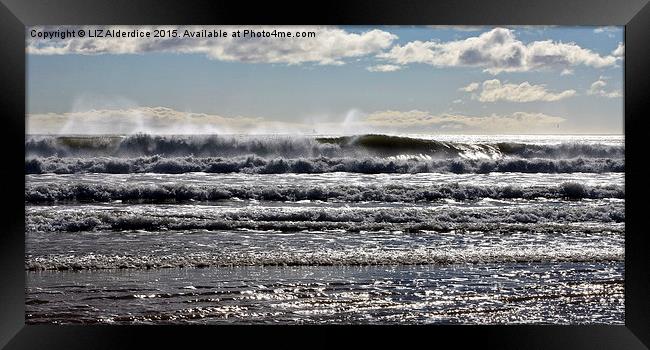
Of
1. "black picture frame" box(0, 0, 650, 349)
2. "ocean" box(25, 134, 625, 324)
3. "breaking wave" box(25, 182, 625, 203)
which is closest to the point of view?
"black picture frame" box(0, 0, 650, 349)

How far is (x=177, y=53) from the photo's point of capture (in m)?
8.46

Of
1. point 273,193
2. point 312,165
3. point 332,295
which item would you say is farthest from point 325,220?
point 312,165

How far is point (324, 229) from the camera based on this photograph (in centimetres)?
607

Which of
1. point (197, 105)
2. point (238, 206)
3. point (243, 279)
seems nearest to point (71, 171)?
point (197, 105)

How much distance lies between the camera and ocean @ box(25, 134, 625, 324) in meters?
3.42

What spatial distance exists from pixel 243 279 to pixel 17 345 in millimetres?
1523

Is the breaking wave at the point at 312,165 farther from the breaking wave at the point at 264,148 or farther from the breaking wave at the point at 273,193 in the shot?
the breaking wave at the point at 273,193

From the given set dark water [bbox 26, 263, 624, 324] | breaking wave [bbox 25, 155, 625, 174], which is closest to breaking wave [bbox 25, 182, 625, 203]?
breaking wave [bbox 25, 155, 625, 174]

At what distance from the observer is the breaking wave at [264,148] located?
10.3 meters

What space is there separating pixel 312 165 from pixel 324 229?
4.02 metres

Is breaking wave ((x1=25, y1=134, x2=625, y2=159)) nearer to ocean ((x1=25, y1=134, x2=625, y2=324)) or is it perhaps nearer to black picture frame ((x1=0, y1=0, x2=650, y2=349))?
ocean ((x1=25, y1=134, x2=625, y2=324))

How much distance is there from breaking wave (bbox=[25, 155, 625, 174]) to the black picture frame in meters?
7.20
